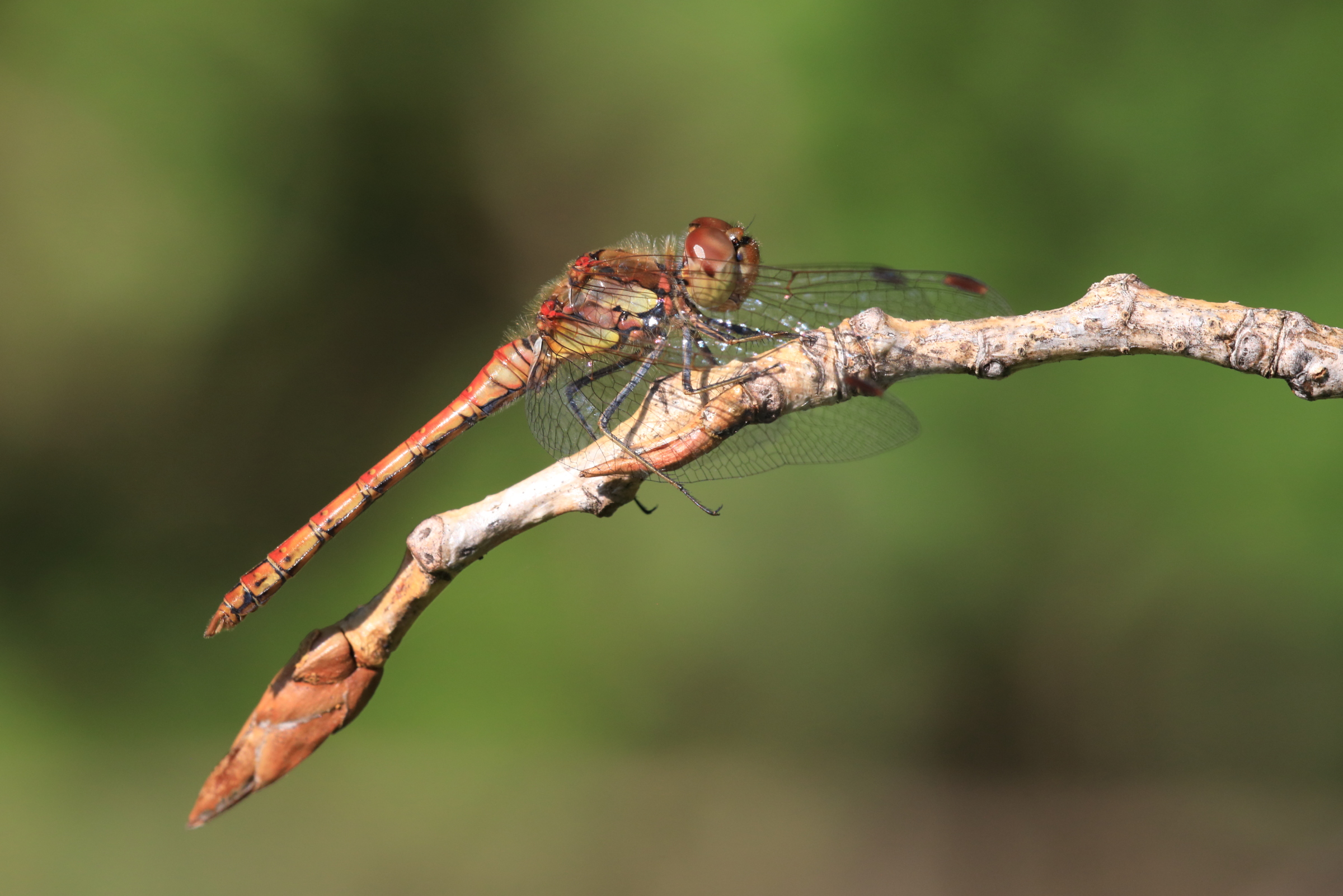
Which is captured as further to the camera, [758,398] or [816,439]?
[816,439]

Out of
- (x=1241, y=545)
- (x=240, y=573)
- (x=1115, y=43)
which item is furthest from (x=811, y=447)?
(x=240, y=573)

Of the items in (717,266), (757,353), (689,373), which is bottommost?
(689,373)

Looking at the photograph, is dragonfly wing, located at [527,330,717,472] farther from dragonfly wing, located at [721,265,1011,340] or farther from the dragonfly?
dragonfly wing, located at [721,265,1011,340]

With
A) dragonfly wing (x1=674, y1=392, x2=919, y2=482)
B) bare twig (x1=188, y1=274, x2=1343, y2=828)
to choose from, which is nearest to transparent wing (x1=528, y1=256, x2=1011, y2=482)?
dragonfly wing (x1=674, y1=392, x2=919, y2=482)

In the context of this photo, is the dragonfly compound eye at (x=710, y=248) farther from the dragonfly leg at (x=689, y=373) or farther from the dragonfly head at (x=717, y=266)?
the dragonfly leg at (x=689, y=373)

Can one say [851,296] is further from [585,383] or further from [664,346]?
[585,383]

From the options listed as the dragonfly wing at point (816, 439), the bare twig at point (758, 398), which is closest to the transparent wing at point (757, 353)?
the dragonfly wing at point (816, 439)

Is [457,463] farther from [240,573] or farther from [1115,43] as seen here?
[1115,43]

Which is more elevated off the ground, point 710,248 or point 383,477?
point 710,248

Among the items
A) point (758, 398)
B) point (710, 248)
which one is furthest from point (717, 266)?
point (758, 398)
